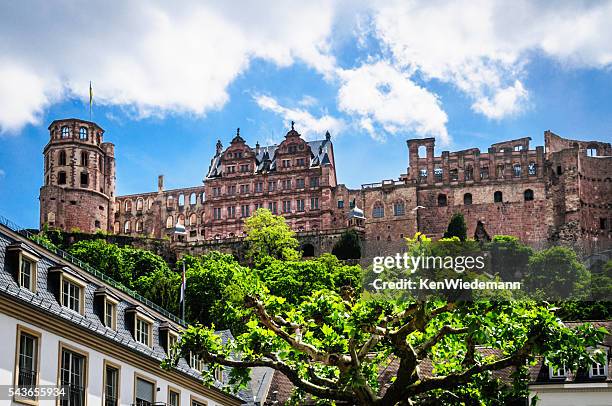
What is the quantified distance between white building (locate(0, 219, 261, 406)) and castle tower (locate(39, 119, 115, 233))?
333ft

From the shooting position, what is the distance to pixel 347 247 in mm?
128375

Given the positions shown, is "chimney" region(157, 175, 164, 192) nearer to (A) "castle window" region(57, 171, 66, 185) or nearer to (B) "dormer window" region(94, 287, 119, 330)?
(A) "castle window" region(57, 171, 66, 185)

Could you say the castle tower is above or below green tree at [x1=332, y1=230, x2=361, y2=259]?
above

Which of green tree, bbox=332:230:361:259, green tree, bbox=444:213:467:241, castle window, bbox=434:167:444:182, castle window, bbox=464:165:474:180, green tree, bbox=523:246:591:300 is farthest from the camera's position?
castle window, bbox=434:167:444:182

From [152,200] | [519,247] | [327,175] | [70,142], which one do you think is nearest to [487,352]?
[519,247]

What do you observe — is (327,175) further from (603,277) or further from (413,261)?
(413,261)

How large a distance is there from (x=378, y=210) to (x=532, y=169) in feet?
67.8

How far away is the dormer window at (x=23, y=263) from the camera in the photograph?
3138 cm

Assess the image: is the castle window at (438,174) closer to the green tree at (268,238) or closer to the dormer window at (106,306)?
the green tree at (268,238)

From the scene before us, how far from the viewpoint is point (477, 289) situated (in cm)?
2586

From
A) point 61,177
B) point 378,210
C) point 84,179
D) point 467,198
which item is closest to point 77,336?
point 378,210

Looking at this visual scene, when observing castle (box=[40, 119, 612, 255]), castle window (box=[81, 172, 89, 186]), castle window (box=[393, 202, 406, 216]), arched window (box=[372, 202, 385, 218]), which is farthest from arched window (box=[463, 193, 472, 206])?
castle window (box=[81, 172, 89, 186])

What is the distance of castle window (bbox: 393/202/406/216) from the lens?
139375 millimetres

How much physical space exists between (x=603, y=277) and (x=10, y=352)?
3801 inches
